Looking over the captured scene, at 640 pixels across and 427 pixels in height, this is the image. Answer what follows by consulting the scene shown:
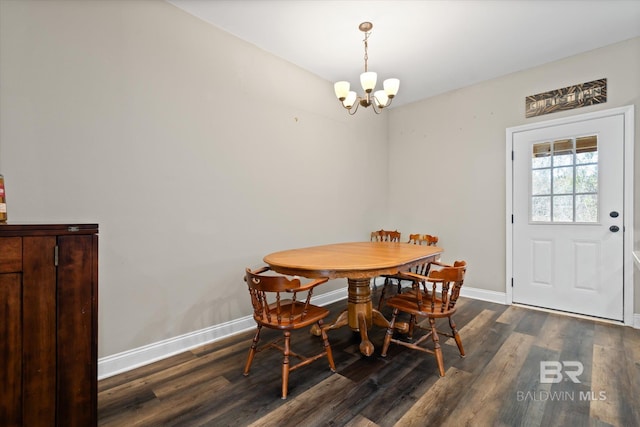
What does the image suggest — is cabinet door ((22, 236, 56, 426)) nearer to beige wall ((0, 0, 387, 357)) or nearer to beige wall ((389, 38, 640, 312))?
beige wall ((0, 0, 387, 357))

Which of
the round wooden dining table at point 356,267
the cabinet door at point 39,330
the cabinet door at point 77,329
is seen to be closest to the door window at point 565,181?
the round wooden dining table at point 356,267

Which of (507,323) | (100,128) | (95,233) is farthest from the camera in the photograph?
(507,323)

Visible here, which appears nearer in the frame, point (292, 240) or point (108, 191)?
Answer: point (108, 191)

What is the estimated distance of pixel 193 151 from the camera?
240 cm

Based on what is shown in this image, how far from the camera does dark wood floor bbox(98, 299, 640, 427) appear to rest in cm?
155

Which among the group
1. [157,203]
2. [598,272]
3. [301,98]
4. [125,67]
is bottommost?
[598,272]

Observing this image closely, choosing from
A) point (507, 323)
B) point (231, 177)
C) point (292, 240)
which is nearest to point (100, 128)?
point (231, 177)

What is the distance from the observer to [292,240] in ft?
10.5

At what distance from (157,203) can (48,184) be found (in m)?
→ 0.61

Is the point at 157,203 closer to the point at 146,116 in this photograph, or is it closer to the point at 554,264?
the point at 146,116

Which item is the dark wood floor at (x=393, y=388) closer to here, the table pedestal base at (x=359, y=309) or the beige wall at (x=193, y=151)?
the table pedestal base at (x=359, y=309)

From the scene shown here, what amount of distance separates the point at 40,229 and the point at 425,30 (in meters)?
3.04
